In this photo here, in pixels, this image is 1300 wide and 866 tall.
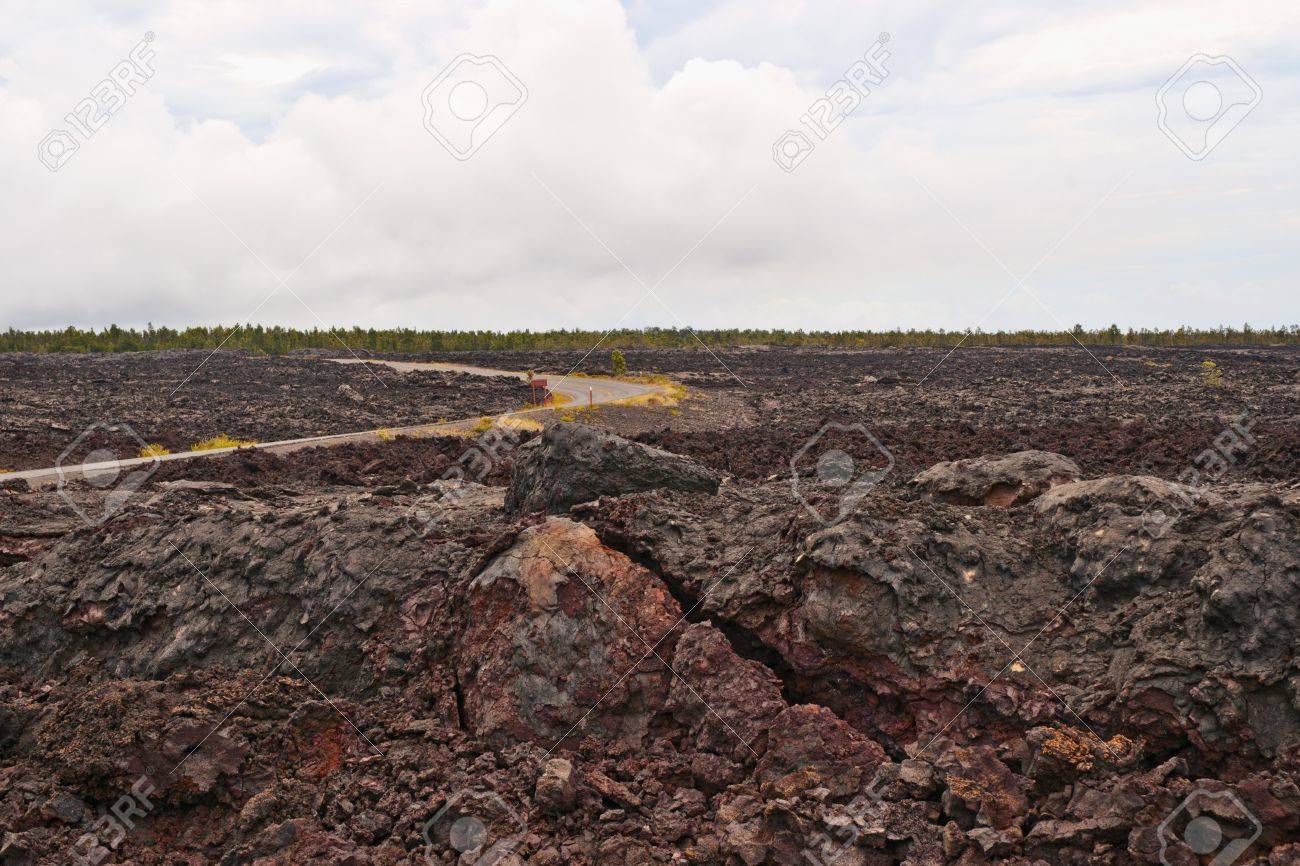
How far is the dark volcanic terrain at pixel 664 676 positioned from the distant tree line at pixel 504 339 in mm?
98247

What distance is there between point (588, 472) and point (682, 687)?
4.20 m

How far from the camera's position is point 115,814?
29.2ft

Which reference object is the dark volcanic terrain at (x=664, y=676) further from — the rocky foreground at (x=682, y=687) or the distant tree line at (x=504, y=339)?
the distant tree line at (x=504, y=339)

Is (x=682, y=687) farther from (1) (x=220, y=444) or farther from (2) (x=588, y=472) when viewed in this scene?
(1) (x=220, y=444)

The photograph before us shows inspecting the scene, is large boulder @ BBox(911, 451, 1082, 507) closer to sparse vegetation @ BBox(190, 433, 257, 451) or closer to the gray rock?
the gray rock

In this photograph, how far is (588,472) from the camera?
1228 cm

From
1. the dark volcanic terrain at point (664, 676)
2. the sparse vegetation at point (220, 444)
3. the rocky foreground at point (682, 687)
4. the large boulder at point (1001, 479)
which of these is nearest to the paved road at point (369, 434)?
the sparse vegetation at point (220, 444)

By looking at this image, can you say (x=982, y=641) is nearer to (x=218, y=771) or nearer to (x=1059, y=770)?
(x=1059, y=770)

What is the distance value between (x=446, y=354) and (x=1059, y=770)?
9700 centimetres

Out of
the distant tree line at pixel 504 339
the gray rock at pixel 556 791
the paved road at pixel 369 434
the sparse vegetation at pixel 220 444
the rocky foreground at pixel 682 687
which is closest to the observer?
the rocky foreground at pixel 682 687

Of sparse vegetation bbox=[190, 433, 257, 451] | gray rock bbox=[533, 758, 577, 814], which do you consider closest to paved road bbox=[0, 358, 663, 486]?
sparse vegetation bbox=[190, 433, 257, 451]

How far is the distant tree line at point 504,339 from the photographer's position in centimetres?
10169

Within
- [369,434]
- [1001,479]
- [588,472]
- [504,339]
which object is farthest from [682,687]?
[504,339]

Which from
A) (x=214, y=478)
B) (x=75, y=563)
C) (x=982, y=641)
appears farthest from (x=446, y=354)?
(x=982, y=641)
